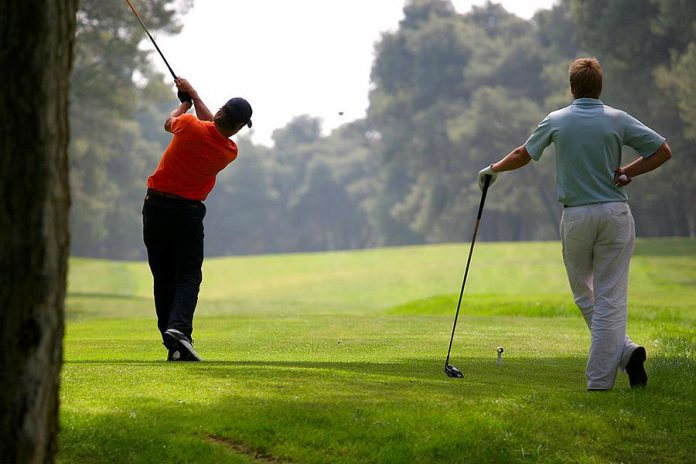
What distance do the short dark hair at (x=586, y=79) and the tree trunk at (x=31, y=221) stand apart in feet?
14.6

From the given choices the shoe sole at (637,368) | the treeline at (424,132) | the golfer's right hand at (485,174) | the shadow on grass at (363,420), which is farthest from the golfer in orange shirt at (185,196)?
the treeline at (424,132)

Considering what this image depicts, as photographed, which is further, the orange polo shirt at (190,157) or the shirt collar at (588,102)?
the orange polo shirt at (190,157)

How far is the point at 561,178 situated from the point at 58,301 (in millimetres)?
4375

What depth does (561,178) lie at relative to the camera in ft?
26.9

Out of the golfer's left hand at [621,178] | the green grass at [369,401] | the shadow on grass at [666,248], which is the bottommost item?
the green grass at [369,401]

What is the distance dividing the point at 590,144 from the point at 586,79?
0.51 meters

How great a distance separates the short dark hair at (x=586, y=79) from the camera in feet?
27.1

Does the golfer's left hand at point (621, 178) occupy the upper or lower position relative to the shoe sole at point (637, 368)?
upper

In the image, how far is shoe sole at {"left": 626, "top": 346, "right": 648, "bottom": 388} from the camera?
8.08 metres

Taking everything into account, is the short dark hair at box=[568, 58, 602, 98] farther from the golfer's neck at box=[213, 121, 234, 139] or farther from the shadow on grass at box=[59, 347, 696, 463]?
the golfer's neck at box=[213, 121, 234, 139]

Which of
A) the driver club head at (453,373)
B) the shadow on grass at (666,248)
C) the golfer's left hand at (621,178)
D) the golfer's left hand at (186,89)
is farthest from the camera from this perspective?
the shadow on grass at (666,248)

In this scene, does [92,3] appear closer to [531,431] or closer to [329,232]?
[531,431]

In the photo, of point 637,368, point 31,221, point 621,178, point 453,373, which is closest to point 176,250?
point 453,373

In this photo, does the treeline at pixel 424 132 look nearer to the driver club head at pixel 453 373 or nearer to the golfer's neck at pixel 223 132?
the golfer's neck at pixel 223 132
